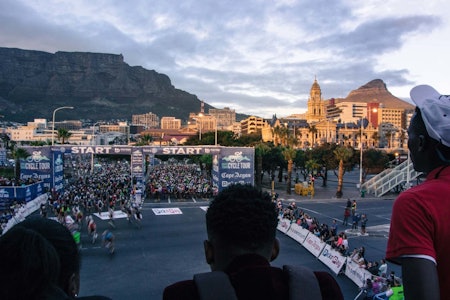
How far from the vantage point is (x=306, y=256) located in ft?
59.5

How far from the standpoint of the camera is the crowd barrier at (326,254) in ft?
46.6

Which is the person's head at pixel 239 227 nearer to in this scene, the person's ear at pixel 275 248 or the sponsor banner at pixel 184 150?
the person's ear at pixel 275 248

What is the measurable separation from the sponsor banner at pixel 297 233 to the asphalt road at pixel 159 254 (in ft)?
1.05

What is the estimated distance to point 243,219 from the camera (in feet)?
7.16

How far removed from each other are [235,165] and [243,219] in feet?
110

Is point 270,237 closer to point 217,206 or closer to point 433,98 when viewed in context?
point 217,206

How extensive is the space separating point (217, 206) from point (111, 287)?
12.9 meters

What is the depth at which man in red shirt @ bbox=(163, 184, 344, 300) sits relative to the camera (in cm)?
179

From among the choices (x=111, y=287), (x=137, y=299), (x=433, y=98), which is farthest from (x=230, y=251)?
(x=111, y=287)

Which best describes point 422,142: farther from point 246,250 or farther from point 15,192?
point 15,192

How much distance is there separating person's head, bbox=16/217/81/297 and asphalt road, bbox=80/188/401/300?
11.7 m

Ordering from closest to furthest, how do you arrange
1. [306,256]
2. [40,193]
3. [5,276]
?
1. [5,276]
2. [306,256]
3. [40,193]

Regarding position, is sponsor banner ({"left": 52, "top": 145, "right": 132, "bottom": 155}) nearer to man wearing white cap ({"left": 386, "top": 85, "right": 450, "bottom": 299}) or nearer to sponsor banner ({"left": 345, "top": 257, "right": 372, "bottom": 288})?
sponsor banner ({"left": 345, "top": 257, "right": 372, "bottom": 288})

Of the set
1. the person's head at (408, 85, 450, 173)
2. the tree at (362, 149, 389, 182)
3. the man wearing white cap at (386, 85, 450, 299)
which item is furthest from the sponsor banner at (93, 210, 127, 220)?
the tree at (362, 149, 389, 182)
